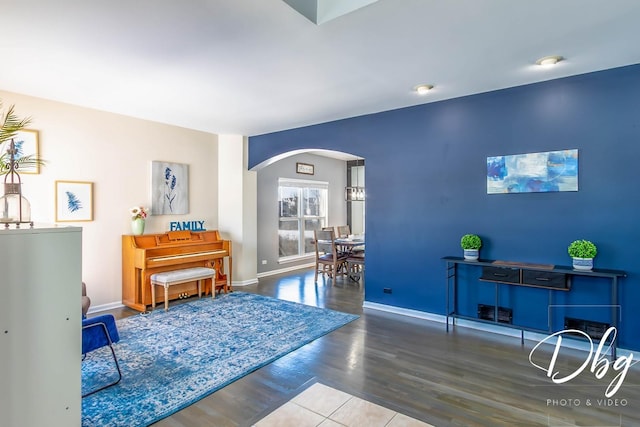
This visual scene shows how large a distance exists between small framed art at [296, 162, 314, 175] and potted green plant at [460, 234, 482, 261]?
4.73 meters

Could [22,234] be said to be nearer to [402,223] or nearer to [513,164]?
[402,223]

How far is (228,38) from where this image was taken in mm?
2648

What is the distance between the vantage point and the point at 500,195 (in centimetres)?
391

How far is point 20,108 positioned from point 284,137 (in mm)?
3447

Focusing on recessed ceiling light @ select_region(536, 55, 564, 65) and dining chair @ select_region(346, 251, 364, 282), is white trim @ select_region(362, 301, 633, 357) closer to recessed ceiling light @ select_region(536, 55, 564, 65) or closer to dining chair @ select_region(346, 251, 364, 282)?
dining chair @ select_region(346, 251, 364, 282)

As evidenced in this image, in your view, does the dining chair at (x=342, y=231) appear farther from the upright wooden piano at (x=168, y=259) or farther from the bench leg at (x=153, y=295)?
the bench leg at (x=153, y=295)

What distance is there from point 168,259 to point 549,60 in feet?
16.7

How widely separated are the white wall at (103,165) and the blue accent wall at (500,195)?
8.17ft

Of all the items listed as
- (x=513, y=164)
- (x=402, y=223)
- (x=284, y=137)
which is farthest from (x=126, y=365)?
(x=513, y=164)

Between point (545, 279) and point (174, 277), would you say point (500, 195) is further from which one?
point (174, 277)

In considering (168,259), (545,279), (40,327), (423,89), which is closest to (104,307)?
(168,259)

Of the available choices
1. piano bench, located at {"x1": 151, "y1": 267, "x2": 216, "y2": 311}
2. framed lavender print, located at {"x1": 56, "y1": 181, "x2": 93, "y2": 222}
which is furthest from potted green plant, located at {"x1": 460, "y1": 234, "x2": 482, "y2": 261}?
framed lavender print, located at {"x1": 56, "y1": 181, "x2": 93, "y2": 222}

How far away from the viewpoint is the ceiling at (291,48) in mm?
2291

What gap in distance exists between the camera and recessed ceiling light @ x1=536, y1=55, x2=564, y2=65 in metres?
3.04
